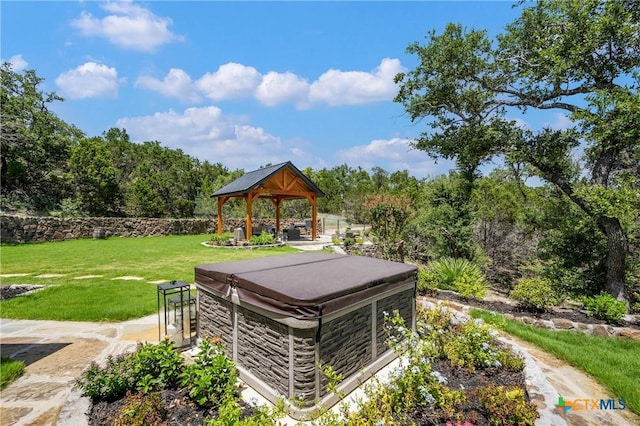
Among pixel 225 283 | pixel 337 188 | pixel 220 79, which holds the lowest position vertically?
pixel 225 283

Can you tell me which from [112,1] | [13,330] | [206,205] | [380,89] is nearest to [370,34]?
[380,89]

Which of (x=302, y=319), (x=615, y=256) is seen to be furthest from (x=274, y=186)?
(x=302, y=319)

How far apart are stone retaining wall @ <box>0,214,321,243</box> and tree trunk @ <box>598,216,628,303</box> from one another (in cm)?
1867

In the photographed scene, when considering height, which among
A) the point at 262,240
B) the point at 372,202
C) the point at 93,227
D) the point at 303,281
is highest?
the point at 372,202

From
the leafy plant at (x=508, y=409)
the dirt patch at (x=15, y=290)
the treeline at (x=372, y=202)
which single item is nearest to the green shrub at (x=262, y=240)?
the treeline at (x=372, y=202)

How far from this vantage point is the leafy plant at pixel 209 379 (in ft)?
9.09

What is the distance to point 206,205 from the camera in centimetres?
2519

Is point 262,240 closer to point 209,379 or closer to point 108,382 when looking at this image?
point 108,382

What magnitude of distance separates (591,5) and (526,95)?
211cm

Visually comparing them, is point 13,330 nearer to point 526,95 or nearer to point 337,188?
point 526,95

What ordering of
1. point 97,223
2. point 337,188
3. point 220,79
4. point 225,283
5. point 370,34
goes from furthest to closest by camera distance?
point 337,188 < point 97,223 < point 220,79 < point 370,34 < point 225,283

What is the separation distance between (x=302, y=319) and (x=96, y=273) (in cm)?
862

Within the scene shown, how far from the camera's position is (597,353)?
445 centimetres

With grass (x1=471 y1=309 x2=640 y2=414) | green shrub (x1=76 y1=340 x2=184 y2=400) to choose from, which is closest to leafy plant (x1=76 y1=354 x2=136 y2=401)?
green shrub (x1=76 y1=340 x2=184 y2=400)
